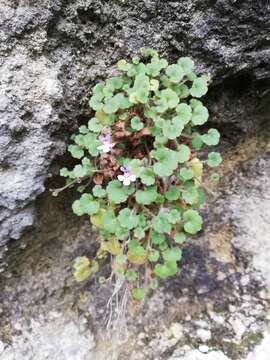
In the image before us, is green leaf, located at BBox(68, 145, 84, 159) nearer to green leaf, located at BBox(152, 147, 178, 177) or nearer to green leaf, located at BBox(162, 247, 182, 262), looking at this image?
green leaf, located at BBox(152, 147, 178, 177)

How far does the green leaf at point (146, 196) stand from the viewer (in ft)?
4.46

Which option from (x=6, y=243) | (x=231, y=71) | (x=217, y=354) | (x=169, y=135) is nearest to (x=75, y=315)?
(x=6, y=243)

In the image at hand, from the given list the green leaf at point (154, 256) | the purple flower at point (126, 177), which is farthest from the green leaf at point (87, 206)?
the green leaf at point (154, 256)

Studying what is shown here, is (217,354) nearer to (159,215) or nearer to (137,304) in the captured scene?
(137,304)

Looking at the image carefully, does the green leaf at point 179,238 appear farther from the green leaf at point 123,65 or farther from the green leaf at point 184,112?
the green leaf at point 123,65

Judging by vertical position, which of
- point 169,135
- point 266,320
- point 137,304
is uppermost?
point 169,135

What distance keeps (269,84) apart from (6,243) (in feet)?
3.83

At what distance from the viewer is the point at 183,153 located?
137 cm

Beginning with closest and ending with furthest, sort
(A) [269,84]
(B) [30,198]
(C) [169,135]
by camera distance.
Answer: (C) [169,135]
(B) [30,198]
(A) [269,84]

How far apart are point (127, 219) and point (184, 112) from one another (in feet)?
1.26

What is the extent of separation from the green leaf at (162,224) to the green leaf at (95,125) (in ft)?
1.16

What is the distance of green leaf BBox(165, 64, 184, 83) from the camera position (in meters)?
1.42

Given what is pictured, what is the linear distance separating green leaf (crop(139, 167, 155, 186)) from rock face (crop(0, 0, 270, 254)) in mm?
331

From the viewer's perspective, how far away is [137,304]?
1759 mm
